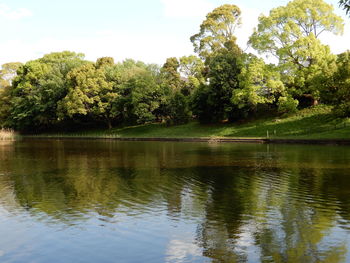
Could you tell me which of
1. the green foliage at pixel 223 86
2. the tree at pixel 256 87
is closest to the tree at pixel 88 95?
the green foliage at pixel 223 86

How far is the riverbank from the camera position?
38.5m

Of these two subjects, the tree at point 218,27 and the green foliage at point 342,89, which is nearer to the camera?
the green foliage at point 342,89

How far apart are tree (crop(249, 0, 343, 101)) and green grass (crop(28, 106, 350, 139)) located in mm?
3967

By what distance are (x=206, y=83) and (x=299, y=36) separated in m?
16.0

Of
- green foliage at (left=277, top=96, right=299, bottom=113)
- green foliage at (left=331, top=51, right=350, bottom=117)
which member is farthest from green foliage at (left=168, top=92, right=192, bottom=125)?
green foliage at (left=331, top=51, right=350, bottom=117)

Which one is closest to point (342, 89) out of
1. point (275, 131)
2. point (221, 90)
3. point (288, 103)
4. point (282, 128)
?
point (275, 131)

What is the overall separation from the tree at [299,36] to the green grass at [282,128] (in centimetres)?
397

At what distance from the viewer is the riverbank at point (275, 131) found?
3853cm

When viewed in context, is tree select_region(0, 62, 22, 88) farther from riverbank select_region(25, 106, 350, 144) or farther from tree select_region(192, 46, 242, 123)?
tree select_region(192, 46, 242, 123)

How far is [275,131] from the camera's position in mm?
44125

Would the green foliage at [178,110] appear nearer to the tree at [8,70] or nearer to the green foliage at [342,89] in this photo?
the green foliage at [342,89]

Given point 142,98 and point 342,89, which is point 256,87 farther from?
point 142,98

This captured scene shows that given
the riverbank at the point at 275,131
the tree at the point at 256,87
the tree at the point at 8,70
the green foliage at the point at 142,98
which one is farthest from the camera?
the tree at the point at 8,70

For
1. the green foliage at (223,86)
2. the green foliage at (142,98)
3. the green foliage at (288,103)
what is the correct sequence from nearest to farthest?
the green foliage at (288,103) < the green foliage at (223,86) < the green foliage at (142,98)
